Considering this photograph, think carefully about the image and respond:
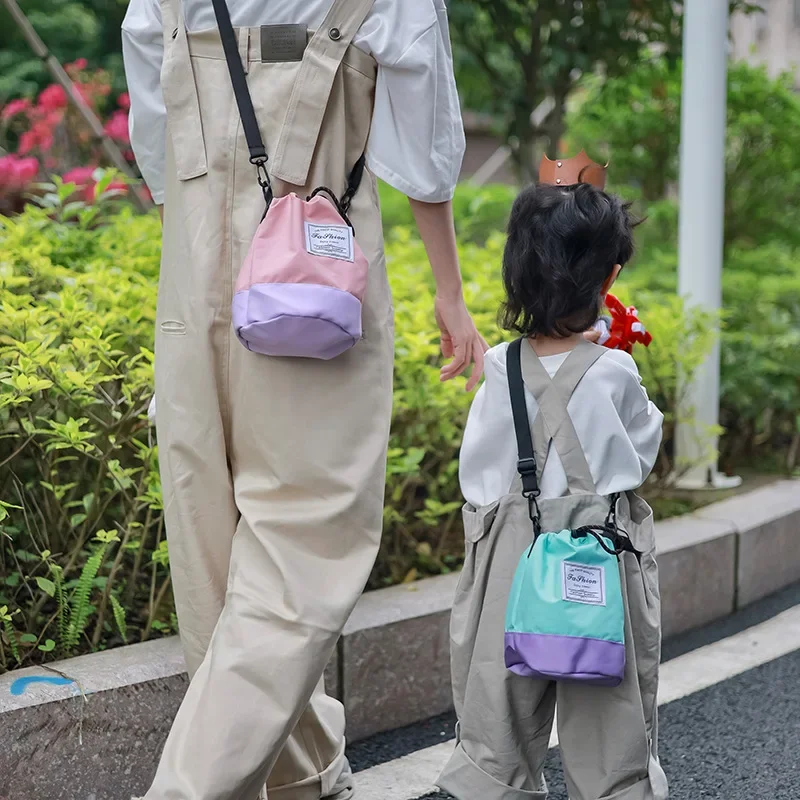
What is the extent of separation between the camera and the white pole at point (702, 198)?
4.27 metres

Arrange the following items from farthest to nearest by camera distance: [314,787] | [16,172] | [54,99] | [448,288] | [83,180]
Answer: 1. [54,99]
2. [16,172]
3. [83,180]
4. [314,787]
5. [448,288]

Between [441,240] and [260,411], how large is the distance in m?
0.45

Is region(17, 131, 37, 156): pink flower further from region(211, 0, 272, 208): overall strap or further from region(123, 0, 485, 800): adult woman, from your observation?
region(211, 0, 272, 208): overall strap

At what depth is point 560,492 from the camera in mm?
2037

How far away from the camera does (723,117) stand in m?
4.42

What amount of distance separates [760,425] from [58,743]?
334 cm

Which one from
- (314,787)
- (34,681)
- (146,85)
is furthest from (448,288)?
(34,681)

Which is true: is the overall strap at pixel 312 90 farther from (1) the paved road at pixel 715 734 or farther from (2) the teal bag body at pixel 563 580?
(1) the paved road at pixel 715 734

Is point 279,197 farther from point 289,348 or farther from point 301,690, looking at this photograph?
point 301,690

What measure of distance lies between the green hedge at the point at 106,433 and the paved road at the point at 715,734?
0.58 meters

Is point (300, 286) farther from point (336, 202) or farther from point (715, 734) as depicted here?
point (715, 734)

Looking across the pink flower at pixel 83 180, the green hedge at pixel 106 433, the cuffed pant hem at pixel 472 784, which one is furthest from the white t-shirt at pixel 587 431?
the pink flower at pixel 83 180

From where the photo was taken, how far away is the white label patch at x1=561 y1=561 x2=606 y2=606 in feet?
6.28

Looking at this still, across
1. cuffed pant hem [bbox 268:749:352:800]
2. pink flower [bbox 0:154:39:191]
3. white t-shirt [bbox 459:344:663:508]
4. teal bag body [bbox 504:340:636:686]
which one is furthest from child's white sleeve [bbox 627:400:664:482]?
pink flower [bbox 0:154:39:191]
